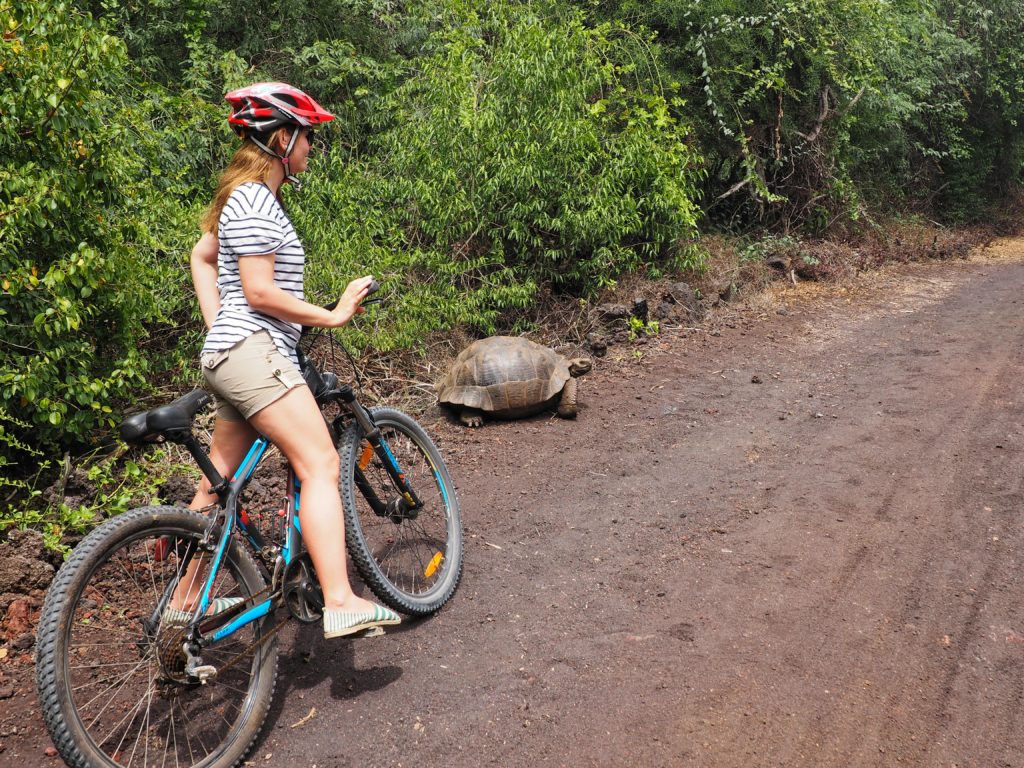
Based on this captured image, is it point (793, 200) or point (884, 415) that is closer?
point (884, 415)

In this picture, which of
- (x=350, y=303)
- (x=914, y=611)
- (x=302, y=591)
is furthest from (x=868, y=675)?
(x=350, y=303)

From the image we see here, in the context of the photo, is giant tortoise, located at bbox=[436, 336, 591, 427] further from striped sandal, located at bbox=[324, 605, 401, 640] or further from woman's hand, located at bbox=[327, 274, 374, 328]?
striped sandal, located at bbox=[324, 605, 401, 640]

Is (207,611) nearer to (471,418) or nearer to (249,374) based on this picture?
(249,374)

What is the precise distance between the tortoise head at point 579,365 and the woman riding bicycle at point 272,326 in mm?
4343

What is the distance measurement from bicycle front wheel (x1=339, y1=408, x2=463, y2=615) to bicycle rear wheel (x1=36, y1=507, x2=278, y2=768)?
543 mm

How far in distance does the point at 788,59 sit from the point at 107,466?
11.2m

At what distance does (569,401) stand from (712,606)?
3.07 metres

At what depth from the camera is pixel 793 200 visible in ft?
45.3

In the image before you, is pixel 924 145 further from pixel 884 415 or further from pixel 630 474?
pixel 630 474

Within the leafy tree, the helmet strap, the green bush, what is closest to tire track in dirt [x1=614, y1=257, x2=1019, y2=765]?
the helmet strap

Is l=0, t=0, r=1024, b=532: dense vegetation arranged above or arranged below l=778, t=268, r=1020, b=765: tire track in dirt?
above

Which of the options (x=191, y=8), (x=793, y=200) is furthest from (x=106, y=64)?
(x=793, y=200)

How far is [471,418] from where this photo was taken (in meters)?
6.77

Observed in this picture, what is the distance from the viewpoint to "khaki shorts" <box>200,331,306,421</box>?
3.06 m
